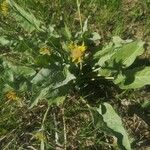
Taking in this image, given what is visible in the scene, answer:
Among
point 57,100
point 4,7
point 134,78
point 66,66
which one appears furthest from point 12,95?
point 134,78

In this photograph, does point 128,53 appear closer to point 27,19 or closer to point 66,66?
point 66,66

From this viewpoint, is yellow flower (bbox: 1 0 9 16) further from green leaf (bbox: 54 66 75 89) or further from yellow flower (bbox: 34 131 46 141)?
yellow flower (bbox: 34 131 46 141)

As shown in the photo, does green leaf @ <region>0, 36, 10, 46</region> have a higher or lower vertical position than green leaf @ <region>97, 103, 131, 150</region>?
higher

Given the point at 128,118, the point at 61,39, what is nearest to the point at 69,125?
the point at 128,118

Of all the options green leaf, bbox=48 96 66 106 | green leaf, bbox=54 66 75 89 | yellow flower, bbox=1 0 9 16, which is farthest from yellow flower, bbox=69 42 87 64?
yellow flower, bbox=1 0 9 16

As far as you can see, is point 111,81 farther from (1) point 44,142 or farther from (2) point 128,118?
(1) point 44,142

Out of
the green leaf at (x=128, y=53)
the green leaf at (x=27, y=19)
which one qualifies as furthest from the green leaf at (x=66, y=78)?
the green leaf at (x=27, y=19)

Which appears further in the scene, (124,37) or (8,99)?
(124,37)
